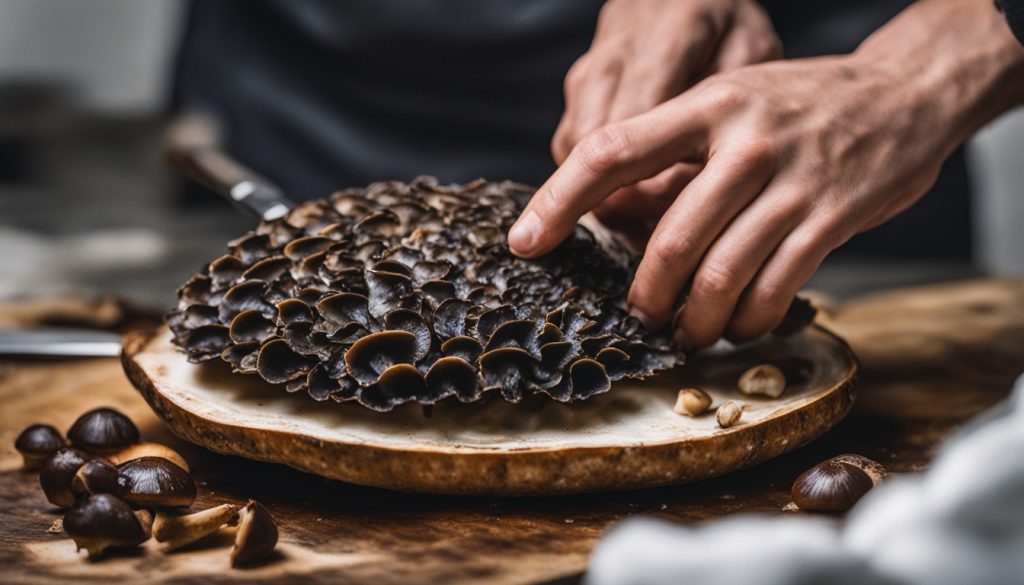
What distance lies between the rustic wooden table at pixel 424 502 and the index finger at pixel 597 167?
26 centimetres

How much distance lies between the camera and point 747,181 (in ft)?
3.46

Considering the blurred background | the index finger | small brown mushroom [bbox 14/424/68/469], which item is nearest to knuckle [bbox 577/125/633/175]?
the index finger

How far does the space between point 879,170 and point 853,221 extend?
0.06 m

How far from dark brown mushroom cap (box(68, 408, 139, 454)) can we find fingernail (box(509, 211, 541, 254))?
1.36 feet

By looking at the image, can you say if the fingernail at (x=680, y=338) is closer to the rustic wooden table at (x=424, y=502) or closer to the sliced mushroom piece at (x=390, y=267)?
the rustic wooden table at (x=424, y=502)

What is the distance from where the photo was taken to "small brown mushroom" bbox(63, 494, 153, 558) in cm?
83

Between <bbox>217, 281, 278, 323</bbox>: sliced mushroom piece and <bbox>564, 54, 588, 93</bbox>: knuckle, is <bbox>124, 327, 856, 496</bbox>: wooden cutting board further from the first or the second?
<bbox>564, 54, 588, 93</bbox>: knuckle

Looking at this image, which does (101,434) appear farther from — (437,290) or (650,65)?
(650,65)

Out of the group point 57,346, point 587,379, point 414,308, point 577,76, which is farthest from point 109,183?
point 587,379

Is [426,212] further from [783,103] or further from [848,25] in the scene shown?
[848,25]

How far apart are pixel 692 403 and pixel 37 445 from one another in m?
0.61

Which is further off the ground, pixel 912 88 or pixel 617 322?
pixel 912 88

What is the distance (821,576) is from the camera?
1.80 feet

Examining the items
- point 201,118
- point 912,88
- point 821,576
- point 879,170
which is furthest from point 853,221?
point 201,118
